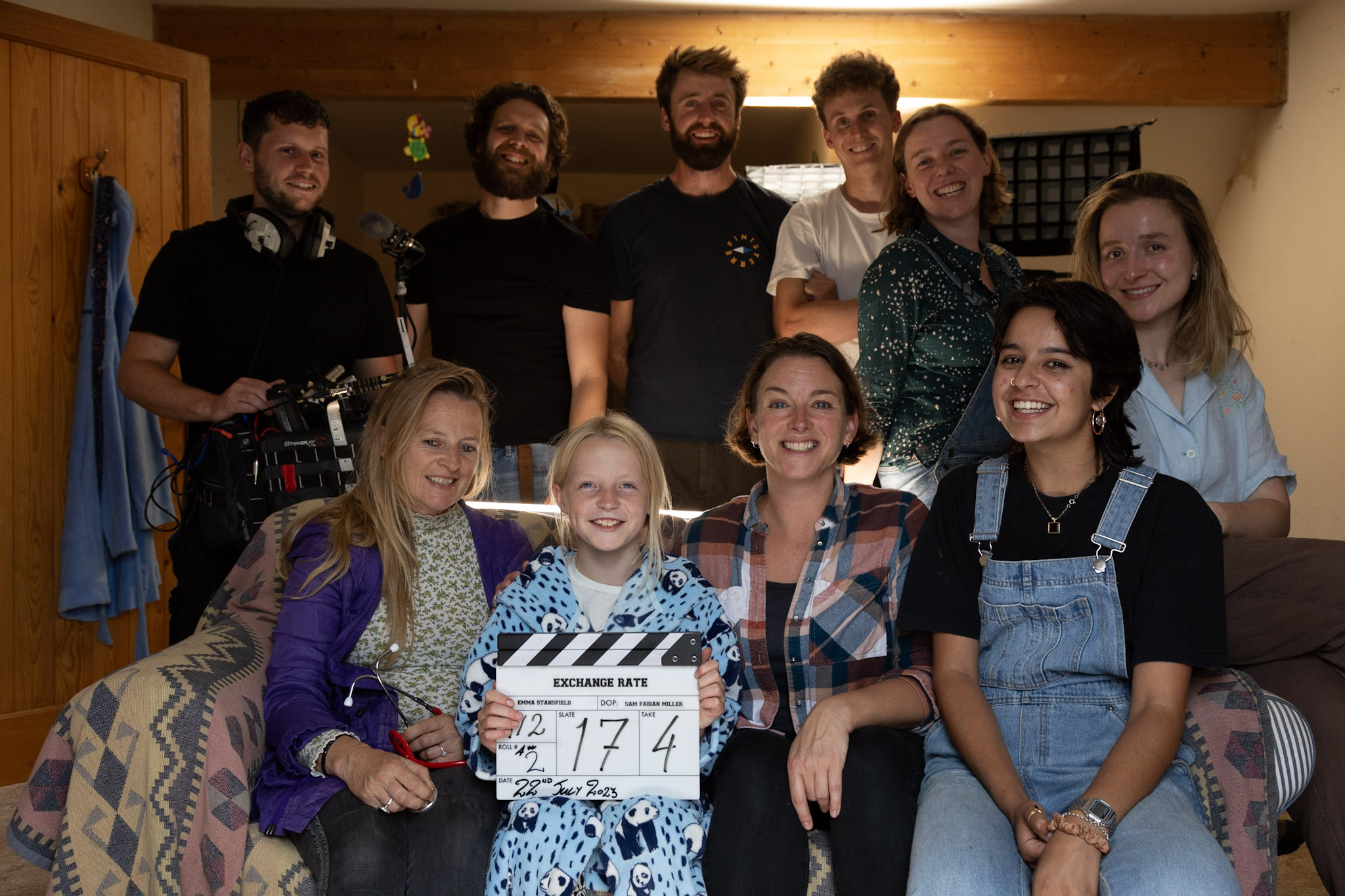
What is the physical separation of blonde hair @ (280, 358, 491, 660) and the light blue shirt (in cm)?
156

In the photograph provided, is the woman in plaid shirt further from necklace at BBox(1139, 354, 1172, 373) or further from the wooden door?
the wooden door

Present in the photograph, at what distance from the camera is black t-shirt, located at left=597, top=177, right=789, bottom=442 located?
3502 millimetres

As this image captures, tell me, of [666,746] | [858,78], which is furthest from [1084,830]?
[858,78]

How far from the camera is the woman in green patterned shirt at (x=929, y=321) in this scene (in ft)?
8.79

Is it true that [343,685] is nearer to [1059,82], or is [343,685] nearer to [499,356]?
[499,356]

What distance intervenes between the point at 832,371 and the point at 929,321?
435 millimetres

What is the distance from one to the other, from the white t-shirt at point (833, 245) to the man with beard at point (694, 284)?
178 mm

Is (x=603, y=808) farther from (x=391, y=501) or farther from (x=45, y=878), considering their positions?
(x=45, y=878)

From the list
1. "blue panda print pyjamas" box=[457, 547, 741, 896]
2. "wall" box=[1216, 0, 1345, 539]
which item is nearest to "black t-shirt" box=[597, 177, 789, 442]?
"blue panda print pyjamas" box=[457, 547, 741, 896]

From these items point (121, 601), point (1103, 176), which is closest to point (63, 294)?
point (121, 601)

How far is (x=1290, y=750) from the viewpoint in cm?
204

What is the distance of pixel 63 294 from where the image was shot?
3.92 metres

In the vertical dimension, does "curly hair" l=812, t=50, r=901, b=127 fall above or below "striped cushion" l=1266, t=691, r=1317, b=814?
above

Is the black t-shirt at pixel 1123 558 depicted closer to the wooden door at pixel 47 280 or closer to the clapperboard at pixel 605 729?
the clapperboard at pixel 605 729
